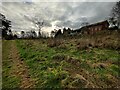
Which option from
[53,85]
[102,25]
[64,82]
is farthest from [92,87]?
[102,25]

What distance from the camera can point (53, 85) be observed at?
19.2ft

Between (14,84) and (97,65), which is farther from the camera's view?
(97,65)

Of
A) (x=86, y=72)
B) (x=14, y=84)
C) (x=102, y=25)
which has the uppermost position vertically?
(x=102, y=25)

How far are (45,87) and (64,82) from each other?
0.71m

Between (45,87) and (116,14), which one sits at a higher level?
(116,14)

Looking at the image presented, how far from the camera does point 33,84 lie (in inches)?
250

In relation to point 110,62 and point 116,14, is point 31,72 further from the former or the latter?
point 116,14

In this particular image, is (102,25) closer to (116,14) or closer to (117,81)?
(116,14)

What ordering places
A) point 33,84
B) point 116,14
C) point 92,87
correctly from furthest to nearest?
point 116,14, point 33,84, point 92,87

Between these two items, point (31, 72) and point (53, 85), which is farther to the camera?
point (31, 72)

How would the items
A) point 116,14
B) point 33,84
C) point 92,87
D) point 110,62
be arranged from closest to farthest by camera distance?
point 92,87 < point 33,84 < point 110,62 < point 116,14

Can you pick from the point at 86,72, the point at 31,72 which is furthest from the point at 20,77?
the point at 86,72

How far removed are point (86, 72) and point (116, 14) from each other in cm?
4266

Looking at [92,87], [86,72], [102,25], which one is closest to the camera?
[92,87]
